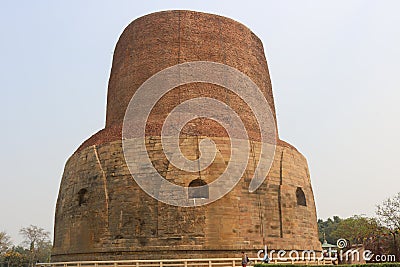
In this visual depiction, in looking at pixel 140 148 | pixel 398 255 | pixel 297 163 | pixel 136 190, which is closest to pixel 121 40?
pixel 140 148

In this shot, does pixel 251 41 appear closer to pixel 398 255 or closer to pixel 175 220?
pixel 175 220

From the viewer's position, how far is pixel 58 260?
16.2 meters

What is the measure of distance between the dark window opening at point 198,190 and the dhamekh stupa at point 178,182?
0.19ft

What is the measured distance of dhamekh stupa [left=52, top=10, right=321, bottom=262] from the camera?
45.6 feet

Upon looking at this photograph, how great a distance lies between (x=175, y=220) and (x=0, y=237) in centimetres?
3903

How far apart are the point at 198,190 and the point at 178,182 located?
740 mm

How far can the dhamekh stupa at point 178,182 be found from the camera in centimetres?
1390

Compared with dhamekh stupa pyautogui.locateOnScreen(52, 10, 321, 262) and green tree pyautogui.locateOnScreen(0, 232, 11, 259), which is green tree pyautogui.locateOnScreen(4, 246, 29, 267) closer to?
green tree pyautogui.locateOnScreen(0, 232, 11, 259)

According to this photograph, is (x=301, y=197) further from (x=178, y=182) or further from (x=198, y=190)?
(x=178, y=182)

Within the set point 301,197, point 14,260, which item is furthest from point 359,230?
point 14,260

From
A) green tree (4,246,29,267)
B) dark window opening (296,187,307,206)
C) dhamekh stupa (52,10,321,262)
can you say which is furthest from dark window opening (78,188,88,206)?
green tree (4,246,29,267)

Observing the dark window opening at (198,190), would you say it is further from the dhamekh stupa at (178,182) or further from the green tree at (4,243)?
the green tree at (4,243)

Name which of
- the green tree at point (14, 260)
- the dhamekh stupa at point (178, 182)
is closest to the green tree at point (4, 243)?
the green tree at point (14, 260)

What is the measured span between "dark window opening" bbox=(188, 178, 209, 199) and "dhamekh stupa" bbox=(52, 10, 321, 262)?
6 cm
